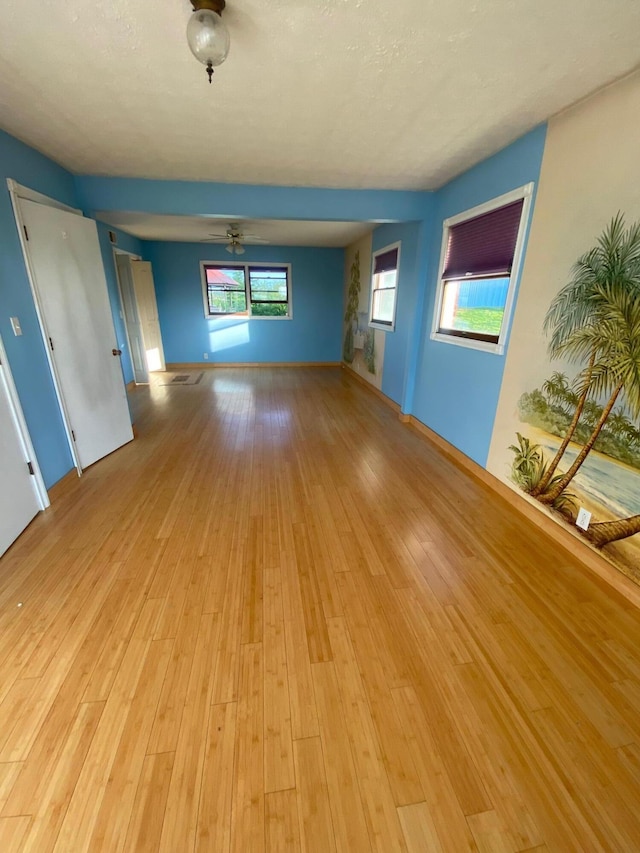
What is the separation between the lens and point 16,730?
120 cm

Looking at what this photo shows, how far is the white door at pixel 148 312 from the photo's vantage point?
642 centimetres

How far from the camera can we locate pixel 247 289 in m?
7.35

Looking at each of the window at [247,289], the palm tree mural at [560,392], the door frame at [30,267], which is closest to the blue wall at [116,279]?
the window at [247,289]

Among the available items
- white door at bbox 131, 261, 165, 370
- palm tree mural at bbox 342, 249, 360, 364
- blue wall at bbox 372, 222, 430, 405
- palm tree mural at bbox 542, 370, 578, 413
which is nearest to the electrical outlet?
palm tree mural at bbox 542, 370, 578, 413

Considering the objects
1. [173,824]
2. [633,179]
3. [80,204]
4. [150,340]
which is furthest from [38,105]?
[150,340]

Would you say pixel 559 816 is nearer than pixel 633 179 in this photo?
Yes

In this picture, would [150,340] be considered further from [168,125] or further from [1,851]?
[1,851]

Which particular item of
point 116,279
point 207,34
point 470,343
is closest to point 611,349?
point 470,343

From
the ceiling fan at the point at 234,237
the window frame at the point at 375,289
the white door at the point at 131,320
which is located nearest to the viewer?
the window frame at the point at 375,289

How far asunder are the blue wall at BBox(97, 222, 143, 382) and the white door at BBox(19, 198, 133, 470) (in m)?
1.71

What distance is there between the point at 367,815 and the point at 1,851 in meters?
1.01

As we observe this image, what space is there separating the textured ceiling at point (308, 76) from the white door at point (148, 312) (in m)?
4.11

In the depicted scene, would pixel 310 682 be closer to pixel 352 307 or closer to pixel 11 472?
pixel 11 472

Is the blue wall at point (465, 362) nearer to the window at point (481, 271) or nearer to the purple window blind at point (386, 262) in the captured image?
the window at point (481, 271)
